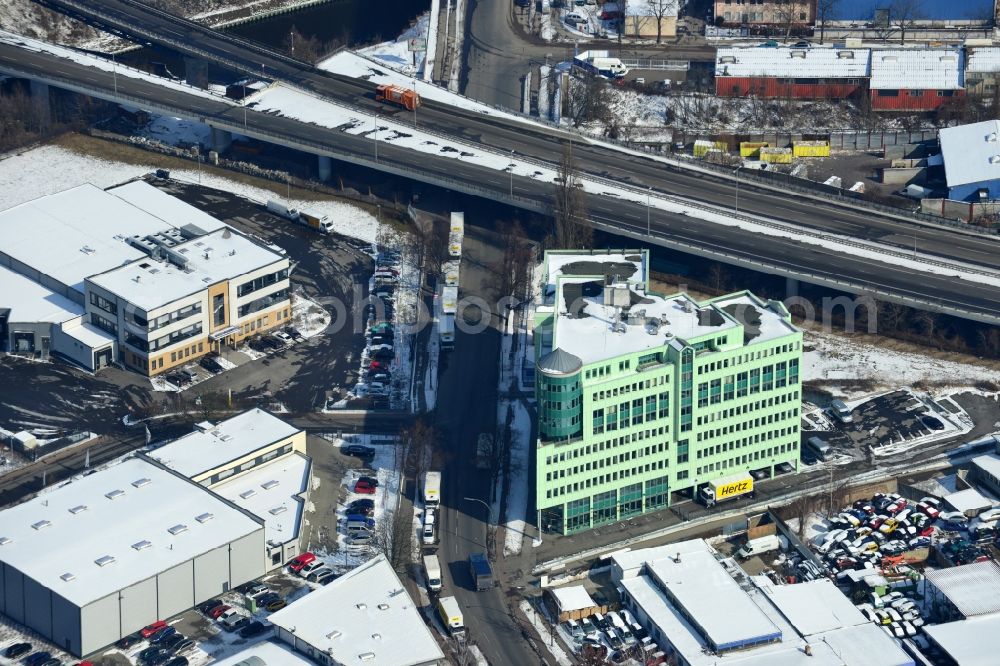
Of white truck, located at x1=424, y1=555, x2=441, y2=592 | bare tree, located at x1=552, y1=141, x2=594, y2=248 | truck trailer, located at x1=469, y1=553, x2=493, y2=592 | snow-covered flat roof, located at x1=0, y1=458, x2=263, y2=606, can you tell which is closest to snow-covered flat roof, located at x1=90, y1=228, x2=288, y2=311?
bare tree, located at x1=552, y1=141, x2=594, y2=248

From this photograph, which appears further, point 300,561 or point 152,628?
point 300,561

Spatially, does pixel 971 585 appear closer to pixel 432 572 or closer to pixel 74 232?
pixel 432 572

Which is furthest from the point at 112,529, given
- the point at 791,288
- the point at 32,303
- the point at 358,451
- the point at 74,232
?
the point at 791,288

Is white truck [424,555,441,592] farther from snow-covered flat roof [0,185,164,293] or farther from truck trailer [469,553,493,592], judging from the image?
snow-covered flat roof [0,185,164,293]

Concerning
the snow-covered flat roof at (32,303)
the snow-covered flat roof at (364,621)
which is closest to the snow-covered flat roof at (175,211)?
the snow-covered flat roof at (32,303)

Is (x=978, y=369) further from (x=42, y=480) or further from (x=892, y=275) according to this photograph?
(x=42, y=480)

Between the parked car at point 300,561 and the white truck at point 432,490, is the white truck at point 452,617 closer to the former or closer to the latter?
the parked car at point 300,561
